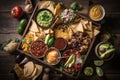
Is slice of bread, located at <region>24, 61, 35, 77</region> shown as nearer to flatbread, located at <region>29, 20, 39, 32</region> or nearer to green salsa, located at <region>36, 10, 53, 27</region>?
flatbread, located at <region>29, 20, 39, 32</region>

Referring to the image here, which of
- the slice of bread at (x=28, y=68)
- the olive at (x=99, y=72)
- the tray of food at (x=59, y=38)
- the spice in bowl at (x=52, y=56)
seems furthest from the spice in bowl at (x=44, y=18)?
the olive at (x=99, y=72)

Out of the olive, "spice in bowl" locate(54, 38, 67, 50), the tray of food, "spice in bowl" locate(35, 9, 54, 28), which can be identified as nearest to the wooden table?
the olive

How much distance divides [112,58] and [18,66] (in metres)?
1.36

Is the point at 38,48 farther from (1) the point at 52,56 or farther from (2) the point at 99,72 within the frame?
(2) the point at 99,72

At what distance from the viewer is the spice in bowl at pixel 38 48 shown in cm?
388

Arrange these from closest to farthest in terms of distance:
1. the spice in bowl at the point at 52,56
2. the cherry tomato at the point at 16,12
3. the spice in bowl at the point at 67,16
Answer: the spice in bowl at the point at 52,56 < the spice in bowl at the point at 67,16 < the cherry tomato at the point at 16,12

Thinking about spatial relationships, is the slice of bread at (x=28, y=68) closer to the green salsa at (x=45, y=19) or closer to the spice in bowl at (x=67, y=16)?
the green salsa at (x=45, y=19)

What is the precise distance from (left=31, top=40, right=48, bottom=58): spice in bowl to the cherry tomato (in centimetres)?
50

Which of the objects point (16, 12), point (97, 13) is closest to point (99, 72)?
point (97, 13)

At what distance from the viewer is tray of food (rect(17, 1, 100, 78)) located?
3.83 metres

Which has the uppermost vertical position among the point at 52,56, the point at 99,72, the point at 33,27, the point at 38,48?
the point at 33,27

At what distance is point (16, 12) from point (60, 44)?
2.71 ft

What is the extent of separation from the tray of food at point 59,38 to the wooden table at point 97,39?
17 centimetres

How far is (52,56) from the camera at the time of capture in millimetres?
3812
